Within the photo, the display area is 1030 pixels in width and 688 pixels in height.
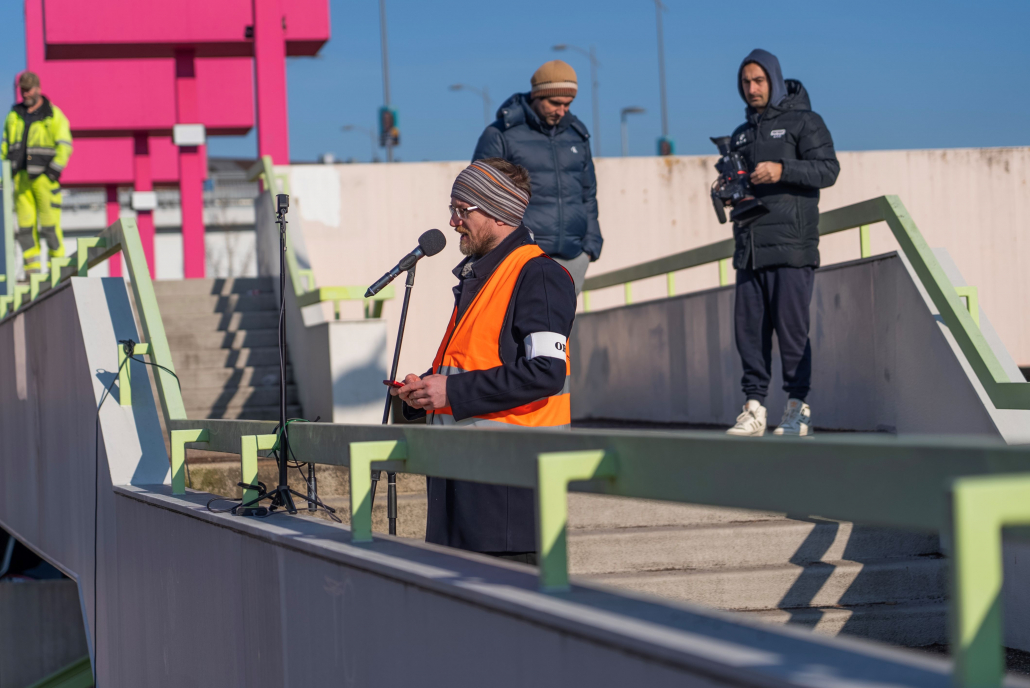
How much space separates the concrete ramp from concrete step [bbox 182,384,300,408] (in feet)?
10.4

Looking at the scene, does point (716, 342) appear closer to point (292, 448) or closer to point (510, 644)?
point (292, 448)

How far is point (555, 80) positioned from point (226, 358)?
5.78 metres

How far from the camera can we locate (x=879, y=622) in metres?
4.83

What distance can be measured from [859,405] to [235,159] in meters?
65.1

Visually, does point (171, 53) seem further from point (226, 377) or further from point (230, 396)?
point (230, 396)

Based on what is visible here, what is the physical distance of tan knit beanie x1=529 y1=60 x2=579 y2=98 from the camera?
20.1 feet

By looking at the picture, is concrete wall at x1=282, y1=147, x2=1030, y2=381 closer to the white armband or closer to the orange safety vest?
the orange safety vest

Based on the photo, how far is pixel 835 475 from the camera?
155 cm

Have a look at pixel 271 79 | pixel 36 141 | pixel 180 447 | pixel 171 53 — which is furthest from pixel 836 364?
pixel 171 53

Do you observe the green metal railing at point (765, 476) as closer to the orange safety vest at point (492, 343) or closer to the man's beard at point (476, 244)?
the orange safety vest at point (492, 343)


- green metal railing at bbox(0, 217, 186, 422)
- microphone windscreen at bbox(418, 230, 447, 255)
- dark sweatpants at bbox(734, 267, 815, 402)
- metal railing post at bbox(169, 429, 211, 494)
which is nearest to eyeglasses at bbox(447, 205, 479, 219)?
microphone windscreen at bbox(418, 230, 447, 255)

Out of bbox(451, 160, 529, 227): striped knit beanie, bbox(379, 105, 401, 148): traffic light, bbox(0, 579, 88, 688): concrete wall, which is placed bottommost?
bbox(0, 579, 88, 688): concrete wall

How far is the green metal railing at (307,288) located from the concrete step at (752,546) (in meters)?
2.72

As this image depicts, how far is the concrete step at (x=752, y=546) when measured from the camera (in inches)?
205
